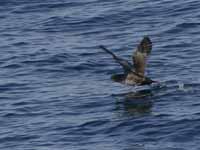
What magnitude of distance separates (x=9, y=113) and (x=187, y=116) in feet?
16.8

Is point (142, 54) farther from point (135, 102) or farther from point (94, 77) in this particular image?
point (94, 77)

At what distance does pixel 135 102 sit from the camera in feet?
93.2

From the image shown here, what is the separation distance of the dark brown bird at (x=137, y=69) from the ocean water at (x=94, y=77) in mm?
432

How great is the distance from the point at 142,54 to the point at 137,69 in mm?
472

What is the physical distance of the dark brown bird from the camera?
28938mm

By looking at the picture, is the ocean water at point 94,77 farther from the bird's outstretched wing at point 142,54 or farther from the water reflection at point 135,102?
the bird's outstretched wing at point 142,54

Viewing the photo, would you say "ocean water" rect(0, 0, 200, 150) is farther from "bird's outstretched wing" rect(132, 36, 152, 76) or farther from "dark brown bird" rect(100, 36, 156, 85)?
"bird's outstretched wing" rect(132, 36, 152, 76)

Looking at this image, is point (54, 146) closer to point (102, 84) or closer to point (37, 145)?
point (37, 145)

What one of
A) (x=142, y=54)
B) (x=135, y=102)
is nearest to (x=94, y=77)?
(x=142, y=54)

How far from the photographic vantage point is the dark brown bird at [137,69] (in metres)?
28.9

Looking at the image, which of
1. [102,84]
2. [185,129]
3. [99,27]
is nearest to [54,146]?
[185,129]

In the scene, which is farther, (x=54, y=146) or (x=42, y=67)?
(x=42, y=67)

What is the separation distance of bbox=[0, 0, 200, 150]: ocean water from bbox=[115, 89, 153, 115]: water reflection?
0.03 metres

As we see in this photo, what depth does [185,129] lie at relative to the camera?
25547 mm
